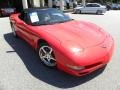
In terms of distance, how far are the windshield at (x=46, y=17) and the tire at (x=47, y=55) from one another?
0.88 metres

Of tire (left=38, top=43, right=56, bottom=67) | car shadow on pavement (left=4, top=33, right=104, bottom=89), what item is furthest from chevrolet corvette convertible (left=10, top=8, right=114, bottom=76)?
car shadow on pavement (left=4, top=33, right=104, bottom=89)

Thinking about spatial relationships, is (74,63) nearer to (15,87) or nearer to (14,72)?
(15,87)

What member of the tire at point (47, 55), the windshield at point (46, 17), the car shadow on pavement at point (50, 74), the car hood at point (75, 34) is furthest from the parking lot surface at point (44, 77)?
the windshield at point (46, 17)

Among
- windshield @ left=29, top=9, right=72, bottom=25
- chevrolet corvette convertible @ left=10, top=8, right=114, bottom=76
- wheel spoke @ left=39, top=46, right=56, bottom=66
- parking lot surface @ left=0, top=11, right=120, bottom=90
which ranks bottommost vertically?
parking lot surface @ left=0, top=11, right=120, bottom=90

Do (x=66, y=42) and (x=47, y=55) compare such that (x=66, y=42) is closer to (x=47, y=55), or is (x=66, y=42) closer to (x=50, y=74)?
(x=47, y=55)

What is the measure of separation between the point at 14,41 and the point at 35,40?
2.24 meters

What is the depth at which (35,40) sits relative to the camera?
470 cm

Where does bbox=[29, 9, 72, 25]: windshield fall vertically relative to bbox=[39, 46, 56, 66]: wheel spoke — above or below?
above

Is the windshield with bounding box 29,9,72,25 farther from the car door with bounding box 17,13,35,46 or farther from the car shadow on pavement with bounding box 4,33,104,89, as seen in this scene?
the car shadow on pavement with bounding box 4,33,104,89

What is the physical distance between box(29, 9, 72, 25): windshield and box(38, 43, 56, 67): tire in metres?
0.88

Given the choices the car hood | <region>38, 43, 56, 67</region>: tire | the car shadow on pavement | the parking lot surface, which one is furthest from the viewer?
<region>38, 43, 56, 67</region>: tire

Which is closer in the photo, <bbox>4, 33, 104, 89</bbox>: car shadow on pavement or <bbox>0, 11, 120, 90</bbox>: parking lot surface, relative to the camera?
<bbox>0, 11, 120, 90</bbox>: parking lot surface

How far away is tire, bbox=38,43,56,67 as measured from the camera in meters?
4.17

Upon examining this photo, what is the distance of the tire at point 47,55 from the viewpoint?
4174 mm
